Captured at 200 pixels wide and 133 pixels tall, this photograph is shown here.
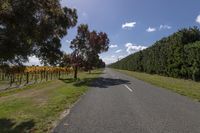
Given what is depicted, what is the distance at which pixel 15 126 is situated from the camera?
9.16 meters

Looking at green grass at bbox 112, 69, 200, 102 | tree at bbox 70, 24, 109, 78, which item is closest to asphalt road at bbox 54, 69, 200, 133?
green grass at bbox 112, 69, 200, 102

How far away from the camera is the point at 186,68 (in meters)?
35.7

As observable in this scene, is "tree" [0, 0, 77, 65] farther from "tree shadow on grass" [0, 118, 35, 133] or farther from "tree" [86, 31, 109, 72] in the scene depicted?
"tree" [86, 31, 109, 72]

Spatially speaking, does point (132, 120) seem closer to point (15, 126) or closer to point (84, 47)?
point (15, 126)

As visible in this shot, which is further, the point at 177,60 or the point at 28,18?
the point at 177,60

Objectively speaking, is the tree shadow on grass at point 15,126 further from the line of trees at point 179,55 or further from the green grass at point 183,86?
the line of trees at point 179,55

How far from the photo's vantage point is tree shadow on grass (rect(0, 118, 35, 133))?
852 centimetres

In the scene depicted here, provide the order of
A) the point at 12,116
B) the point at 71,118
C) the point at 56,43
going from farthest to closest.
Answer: the point at 56,43, the point at 12,116, the point at 71,118

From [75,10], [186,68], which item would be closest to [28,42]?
[75,10]

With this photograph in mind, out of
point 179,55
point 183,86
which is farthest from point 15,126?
point 179,55

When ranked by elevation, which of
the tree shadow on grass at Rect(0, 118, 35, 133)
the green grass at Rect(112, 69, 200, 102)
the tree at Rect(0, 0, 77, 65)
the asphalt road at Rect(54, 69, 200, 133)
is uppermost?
the tree at Rect(0, 0, 77, 65)

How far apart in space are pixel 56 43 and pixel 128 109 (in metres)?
13.8

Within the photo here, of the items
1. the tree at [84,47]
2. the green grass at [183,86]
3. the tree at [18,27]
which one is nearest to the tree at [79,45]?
the tree at [84,47]

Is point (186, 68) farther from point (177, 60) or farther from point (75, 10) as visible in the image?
point (75, 10)
